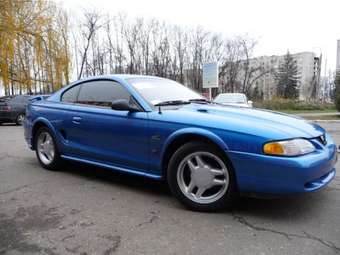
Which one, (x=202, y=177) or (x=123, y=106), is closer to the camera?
(x=202, y=177)

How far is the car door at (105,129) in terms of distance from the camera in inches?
142

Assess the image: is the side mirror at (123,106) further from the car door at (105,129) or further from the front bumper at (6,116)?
the front bumper at (6,116)

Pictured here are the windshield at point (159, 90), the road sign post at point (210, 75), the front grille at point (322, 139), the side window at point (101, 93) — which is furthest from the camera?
the road sign post at point (210, 75)

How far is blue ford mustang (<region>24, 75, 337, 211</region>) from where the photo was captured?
9.20 feet

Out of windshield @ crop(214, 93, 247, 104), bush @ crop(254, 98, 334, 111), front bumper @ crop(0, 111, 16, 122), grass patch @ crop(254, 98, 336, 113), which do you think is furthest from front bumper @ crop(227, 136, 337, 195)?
bush @ crop(254, 98, 334, 111)

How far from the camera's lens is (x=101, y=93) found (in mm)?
4254

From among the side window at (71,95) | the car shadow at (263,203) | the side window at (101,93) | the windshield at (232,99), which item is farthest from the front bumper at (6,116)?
the car shadow at (263,203)

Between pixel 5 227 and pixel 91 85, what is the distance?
224cm

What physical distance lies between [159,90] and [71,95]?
148cm

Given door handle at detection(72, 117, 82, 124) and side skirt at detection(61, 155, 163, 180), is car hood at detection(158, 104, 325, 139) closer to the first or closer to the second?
side skirt at detection(61, 155, 163, 180)

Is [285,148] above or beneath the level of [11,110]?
above

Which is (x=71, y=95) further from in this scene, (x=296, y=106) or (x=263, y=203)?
(x=296, y=106)

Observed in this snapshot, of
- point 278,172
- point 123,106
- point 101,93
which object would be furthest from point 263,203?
point 101,93

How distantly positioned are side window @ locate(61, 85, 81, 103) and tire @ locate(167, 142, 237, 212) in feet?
6.93
